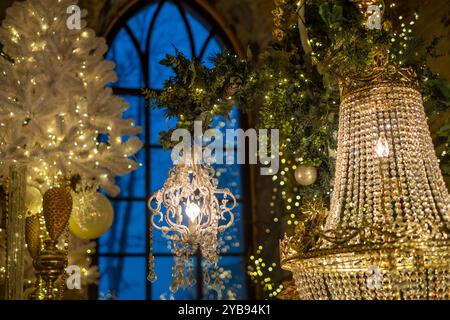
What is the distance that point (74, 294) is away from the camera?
5934 millimetres

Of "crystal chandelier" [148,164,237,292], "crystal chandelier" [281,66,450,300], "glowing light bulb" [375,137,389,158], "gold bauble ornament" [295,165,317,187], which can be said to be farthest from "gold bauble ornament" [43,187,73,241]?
"glowing light bulb" [375,137,389,158]

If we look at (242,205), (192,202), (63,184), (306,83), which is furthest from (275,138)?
(242,205)

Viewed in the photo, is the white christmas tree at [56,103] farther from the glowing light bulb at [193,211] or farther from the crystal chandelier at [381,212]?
the crystal chandelier at [381,212]

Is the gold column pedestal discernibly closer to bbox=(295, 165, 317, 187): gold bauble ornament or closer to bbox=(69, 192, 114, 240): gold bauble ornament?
bbox=(69, 192, 114, 240): gold bauble ornament

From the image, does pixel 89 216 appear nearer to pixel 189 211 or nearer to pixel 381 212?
pixel 189 211

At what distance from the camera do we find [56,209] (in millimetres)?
4594

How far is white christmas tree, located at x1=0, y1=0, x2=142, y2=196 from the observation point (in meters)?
4.78

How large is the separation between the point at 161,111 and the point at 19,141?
2.17m

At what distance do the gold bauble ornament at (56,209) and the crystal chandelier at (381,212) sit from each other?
153cm

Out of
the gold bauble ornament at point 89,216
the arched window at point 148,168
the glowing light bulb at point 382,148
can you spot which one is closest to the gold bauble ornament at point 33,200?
the gold bauble ornament at point 89,216

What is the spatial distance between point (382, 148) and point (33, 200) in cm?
244

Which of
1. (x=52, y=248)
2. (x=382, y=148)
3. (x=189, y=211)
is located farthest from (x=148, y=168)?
(x=382, y=148)

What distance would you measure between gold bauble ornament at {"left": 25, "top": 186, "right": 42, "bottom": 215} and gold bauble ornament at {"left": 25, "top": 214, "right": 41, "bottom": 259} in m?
0.04
